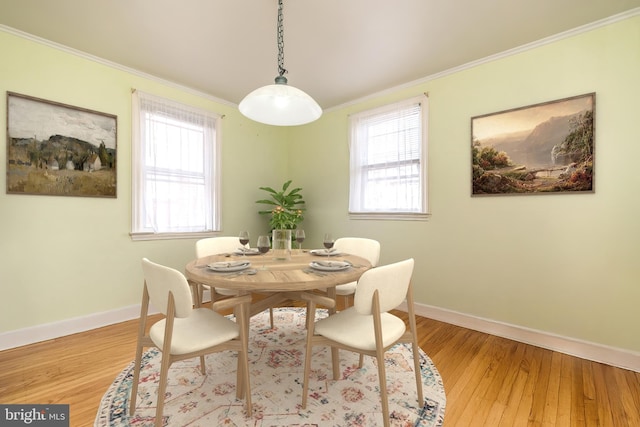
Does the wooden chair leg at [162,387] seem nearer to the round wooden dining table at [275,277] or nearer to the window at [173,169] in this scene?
the round wooden dining table at [275,277]

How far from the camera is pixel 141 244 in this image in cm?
301

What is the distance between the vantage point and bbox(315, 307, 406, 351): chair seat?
141 centimetres

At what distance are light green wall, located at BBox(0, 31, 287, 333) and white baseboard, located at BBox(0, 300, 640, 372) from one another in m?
0.07

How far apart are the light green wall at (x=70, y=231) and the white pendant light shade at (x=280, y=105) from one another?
71.3 inches

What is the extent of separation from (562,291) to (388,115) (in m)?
2.43

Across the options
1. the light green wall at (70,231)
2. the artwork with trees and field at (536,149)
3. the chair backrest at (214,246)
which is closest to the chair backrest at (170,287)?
the chair backrest at (214,246)

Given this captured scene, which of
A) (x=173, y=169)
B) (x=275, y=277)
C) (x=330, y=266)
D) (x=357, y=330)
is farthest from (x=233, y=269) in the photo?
(x=173, y=169)

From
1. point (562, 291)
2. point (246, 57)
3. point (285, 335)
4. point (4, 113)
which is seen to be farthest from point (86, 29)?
point (562, 291)

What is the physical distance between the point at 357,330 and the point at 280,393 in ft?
2.27

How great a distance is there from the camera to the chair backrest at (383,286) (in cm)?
131

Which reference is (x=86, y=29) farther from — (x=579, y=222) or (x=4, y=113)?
(x=579, y=222)

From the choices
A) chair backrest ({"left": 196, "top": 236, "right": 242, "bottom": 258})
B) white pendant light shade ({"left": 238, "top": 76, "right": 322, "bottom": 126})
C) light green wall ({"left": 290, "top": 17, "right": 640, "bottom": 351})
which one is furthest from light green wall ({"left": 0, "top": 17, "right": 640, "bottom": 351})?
white pendant light shade ({"left": 238, "top": 76, "right": 322, "bottom": 126})

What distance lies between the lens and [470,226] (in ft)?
9.11

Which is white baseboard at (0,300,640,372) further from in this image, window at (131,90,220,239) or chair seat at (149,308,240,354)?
chair seat at (149,308,240,354)
